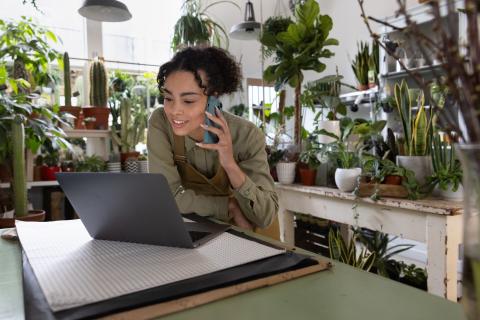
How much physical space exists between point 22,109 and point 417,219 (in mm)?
2058

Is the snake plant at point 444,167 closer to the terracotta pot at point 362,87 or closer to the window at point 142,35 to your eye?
the terracotta pot at point 362,87

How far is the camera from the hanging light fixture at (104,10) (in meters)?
2.58

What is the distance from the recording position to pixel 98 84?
3174mm

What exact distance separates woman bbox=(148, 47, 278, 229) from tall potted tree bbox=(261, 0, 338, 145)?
859 millimetres

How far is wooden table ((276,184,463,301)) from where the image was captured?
1434mm

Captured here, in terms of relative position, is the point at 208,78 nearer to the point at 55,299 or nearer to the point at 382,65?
the point at 55,299

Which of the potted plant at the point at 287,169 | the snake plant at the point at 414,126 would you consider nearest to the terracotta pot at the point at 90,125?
the potted plant at the point at 287,169

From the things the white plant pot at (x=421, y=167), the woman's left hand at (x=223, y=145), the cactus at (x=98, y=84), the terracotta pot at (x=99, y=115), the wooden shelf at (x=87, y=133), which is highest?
the cactus at (x=98, y=84)

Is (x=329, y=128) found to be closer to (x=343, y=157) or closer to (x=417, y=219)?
(x=343, y=157)

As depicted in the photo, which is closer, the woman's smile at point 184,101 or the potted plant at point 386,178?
the woman's smile at point 184,101

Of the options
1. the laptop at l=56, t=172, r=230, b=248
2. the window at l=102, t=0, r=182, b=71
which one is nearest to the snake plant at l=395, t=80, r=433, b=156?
the laptop at l=56, t=172, r=230, b=248

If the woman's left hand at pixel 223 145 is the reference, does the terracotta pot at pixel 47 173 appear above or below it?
below

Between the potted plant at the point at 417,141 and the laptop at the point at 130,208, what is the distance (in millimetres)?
1143

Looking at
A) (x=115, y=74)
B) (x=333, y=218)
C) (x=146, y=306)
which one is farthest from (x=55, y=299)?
(x=115, y=74)
